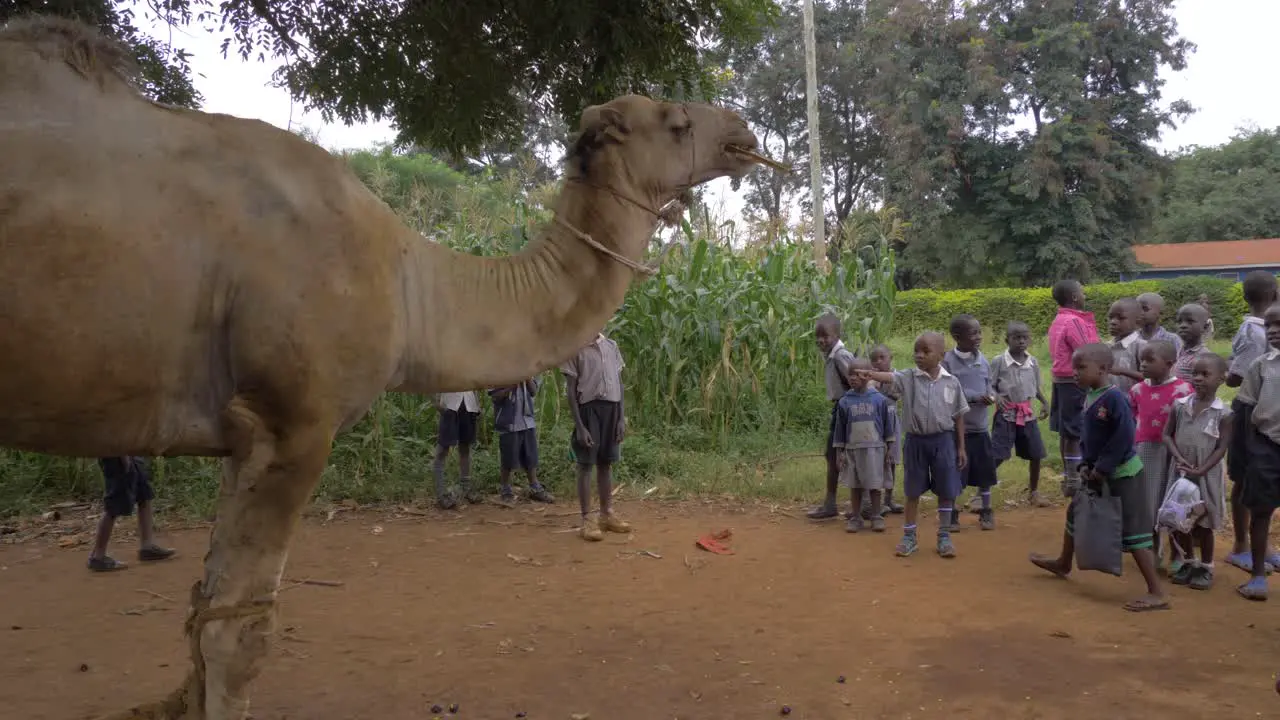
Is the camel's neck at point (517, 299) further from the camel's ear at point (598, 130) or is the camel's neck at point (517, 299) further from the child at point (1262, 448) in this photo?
the child at point (1262, 448)

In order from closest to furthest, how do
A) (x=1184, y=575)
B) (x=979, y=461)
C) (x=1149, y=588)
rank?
(x=1149, y=588) → (x=1184, y=575) → (x=979, y=461)

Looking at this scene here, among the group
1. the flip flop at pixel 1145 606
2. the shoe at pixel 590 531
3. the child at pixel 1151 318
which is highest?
the child at pixel 1151 318

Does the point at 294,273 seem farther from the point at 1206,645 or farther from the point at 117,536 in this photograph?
the point at 117,536

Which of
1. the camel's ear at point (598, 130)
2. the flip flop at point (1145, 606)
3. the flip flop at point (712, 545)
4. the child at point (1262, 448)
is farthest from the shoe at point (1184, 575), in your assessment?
the camel's ear at point (598, 130)

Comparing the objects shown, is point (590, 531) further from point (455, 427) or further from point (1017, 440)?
point (1017, 440)

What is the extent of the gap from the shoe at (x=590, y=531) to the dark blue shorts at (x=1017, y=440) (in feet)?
12.3

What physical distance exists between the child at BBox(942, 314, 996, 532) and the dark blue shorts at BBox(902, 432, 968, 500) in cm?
60

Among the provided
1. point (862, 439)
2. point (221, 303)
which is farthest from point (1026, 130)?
point (221, 303)

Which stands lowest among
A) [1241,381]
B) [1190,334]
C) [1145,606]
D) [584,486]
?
[1145,606]

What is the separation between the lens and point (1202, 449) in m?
6.23

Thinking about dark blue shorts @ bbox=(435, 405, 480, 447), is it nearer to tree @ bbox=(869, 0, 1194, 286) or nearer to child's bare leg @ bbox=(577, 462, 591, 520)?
child's bare leg @ bbox=(577, 462, 591, 520)

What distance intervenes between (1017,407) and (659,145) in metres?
6.16

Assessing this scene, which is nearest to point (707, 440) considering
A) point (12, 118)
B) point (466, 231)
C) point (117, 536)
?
point (466, 231)

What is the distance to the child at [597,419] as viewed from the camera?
7844 millimetres
